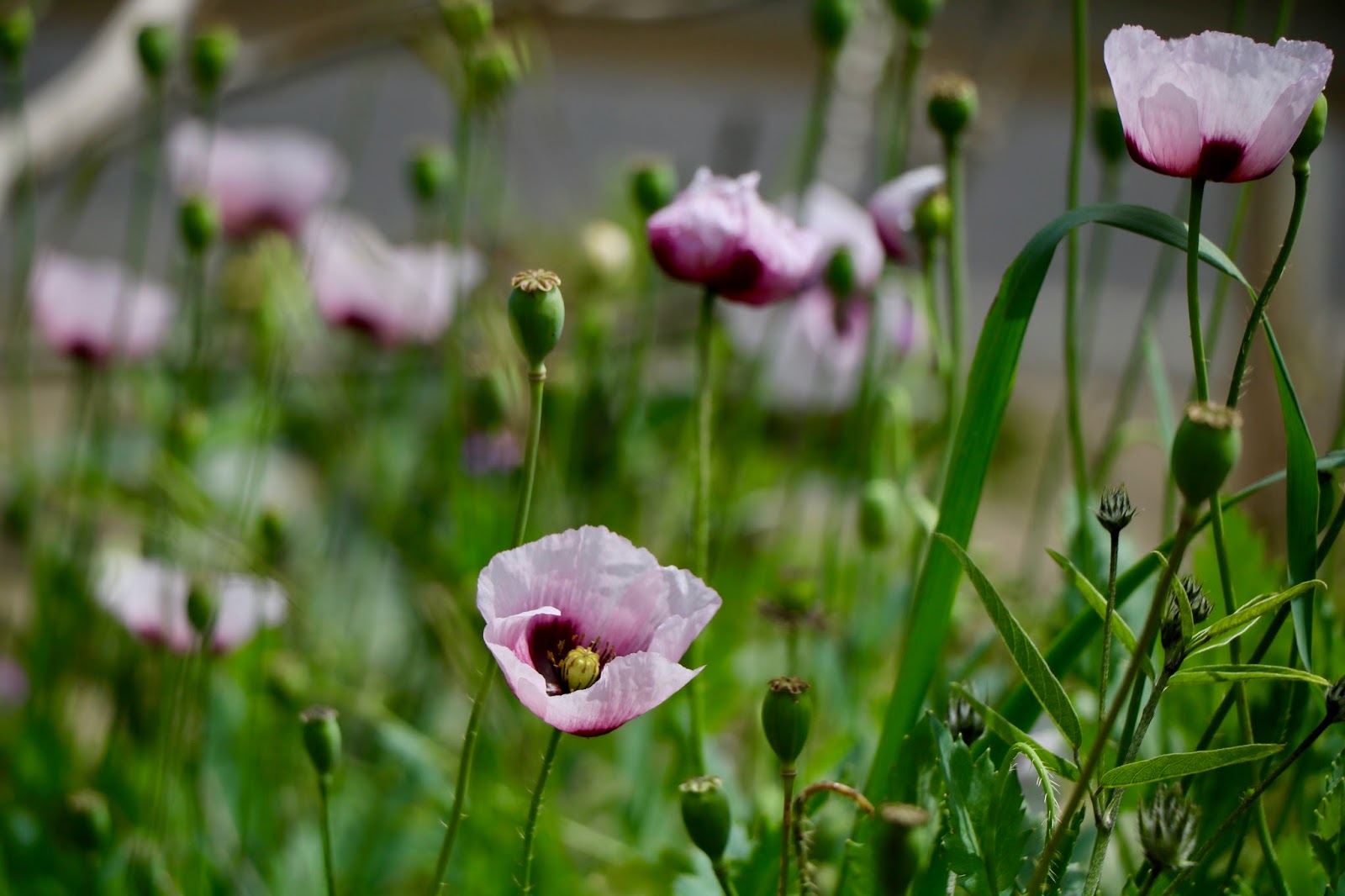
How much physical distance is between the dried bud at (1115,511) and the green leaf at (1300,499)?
6cm

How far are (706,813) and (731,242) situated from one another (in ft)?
0.62

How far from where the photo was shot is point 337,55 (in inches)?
31.5

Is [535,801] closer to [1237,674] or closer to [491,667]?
[491,667]

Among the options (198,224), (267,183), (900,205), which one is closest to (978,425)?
Answer: (900,205)

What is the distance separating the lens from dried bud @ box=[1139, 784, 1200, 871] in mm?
270

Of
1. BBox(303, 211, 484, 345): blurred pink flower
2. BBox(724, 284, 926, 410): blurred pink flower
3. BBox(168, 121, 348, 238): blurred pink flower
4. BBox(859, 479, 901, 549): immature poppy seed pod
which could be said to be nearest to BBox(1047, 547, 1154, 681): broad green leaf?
BBox(859, 479, 901, 549): immature poppy seed pod

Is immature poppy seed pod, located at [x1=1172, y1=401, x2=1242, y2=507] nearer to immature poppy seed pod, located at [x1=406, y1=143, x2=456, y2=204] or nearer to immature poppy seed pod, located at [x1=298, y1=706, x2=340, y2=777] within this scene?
immature poppy seed pod, located at [x1=298, y1=706, x2=340, y2=777]

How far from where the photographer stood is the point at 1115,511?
0.28 m

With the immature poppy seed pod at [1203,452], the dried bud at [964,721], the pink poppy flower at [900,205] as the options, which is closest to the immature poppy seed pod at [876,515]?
the pink poppy flower at [900,205]

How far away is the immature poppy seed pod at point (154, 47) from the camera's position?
1.85 feet

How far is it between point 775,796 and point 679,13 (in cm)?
47

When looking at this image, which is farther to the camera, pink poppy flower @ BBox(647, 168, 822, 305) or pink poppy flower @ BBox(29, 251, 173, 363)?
pink poppy flower @ BBox(29, 251, 173, 363)

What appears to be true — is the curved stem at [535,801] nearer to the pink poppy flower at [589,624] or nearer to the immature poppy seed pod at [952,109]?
the pink poppy flower at [589,624]

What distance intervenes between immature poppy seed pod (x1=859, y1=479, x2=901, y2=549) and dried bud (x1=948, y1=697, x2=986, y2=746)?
0.19m
